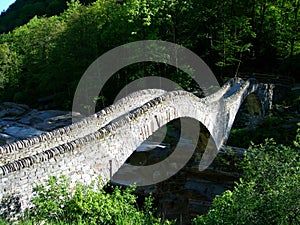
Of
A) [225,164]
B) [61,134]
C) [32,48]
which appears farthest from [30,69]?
[61,134]

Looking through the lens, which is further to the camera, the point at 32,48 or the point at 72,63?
the point at 32,48

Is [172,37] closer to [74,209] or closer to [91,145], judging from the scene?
[91,145]

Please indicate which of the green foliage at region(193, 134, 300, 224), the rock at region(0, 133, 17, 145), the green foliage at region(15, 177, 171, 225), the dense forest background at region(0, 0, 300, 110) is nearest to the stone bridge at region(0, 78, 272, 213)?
the green foliage at region(15, 177, 171, 225)

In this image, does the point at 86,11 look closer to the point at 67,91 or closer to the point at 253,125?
the point at 67,91

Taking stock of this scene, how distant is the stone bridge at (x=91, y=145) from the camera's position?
22.3 feet

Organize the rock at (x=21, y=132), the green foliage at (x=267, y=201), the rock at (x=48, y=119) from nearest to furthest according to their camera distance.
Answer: the green foliage at (x=267, y=201), the rock at (x=21, y=132), the rock at (x=48, y=119)

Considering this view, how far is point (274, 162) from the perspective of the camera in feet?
25.6

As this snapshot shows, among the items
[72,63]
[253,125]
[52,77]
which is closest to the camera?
[253,125]

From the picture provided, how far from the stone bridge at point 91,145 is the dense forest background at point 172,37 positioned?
44.2 feet

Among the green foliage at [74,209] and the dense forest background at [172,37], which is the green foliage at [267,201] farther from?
the dense forest background at [172,37]

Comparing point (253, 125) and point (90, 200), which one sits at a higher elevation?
point (90, 200)

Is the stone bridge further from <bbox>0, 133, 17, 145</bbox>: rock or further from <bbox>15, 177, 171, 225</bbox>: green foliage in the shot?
<bbox>0, 133, 17, 145</bbox>: rock

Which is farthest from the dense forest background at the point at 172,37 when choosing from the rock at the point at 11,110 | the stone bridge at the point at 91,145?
the stone bridge at the point at 91,145

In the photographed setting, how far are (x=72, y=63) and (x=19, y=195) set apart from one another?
25533 mm
